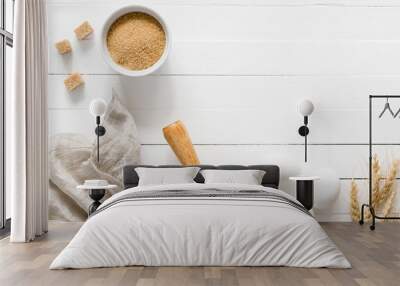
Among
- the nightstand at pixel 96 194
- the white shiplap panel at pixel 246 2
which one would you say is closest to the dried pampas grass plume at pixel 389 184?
the white shiplap panel at pixel 246 2

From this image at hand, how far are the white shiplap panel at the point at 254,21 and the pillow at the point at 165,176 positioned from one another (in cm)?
154

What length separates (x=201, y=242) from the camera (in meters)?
4.23

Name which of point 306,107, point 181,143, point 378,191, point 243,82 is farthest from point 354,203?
point 181,143

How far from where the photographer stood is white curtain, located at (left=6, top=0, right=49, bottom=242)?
17.6 feet

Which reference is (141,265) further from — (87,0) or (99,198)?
(87,0)

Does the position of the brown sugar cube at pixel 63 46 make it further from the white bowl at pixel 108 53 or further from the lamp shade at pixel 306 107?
the lamp shade at pixel 306 107

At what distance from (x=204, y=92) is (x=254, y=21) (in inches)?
38.1

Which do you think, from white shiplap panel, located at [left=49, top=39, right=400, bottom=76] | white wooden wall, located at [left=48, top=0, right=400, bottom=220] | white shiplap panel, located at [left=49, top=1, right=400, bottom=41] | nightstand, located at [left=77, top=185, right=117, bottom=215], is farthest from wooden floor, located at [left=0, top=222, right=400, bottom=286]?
white shiplap panel, located at [left=49, top=1, right=400, bottom=41]

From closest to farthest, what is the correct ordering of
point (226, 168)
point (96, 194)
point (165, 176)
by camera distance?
point (165, 176), point (96, 194), point (226, 168)

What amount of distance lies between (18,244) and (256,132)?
9.27 ft

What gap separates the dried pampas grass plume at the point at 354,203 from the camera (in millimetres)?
6711

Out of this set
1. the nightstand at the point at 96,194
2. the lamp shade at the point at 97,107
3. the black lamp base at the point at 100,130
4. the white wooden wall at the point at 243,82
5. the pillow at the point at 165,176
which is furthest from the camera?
the white wooden wall at the point at 243,82

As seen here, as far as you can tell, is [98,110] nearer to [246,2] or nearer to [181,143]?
[181,143]

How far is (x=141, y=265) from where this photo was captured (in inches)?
167
